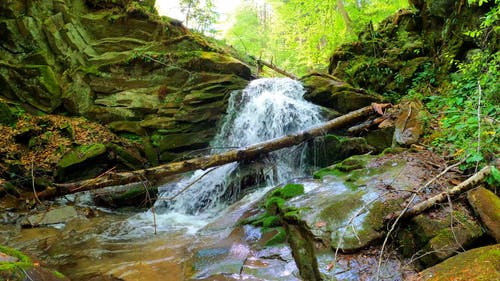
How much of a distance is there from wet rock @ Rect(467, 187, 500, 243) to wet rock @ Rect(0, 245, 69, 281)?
4.21m

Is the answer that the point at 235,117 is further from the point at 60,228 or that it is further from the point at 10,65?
the point at 10,65

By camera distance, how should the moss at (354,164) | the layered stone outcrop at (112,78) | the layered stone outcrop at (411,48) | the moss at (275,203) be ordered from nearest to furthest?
the moss at (275,203) → the moss at (354,164) → the layered stone outcrop at (411,48) → the layered stone outcrop at (112,78)

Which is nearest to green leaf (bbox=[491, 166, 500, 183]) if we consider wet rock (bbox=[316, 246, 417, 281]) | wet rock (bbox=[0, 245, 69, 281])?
wet rock (bbox=[316, 246, 417, 281])

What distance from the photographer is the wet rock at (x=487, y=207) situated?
287 centimetres

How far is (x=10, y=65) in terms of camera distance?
982cm

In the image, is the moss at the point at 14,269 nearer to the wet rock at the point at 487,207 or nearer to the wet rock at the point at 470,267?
the wet rock at the point at 470,267

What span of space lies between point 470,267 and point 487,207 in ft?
2.83

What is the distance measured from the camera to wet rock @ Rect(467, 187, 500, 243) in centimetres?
287

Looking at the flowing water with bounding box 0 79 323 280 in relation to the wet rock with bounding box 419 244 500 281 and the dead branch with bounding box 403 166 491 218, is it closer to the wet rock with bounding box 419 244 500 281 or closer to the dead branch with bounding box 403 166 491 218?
the dead branch with bounding box 403 166 491 218

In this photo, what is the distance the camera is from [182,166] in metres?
7.01

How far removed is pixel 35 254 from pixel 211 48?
9.63 m

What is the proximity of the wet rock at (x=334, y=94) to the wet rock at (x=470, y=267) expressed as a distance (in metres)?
6.72

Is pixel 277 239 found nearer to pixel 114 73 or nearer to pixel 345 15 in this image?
pixel 114 73

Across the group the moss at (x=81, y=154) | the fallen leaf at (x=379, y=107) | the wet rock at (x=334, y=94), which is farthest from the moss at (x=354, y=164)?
the moss at (x=81, y=154)
